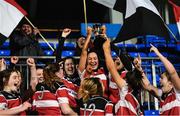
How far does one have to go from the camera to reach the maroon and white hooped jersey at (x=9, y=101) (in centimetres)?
604

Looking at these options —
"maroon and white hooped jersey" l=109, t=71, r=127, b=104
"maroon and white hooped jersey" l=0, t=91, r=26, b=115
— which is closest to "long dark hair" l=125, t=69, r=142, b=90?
"maroon and white hooped jersey" l=109, t=71, r=127, b=104

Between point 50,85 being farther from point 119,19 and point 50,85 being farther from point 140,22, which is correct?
point 119,19

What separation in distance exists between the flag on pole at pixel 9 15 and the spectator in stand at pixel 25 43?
127 centimetres

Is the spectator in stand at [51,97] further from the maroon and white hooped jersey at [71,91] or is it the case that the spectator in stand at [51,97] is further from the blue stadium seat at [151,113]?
the blue stadium seat at [151,113]

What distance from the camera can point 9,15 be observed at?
8086 millimetres

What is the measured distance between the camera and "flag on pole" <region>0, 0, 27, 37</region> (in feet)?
26.1

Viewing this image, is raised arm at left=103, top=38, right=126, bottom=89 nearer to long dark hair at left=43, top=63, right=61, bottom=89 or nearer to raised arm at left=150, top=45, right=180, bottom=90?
raised arm at left=150, top=45, right=180, bottom=90

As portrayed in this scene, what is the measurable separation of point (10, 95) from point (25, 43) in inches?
131

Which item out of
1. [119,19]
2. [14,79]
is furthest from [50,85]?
[119,19]

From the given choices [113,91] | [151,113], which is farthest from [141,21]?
[151,113]

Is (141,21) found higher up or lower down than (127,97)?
higher up

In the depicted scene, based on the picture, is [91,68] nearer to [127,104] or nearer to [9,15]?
[127,104]

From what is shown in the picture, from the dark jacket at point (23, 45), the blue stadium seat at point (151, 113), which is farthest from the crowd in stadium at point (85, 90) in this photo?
the dark jacket at point (23, 45)

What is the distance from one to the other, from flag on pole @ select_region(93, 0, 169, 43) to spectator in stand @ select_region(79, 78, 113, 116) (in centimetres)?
213
